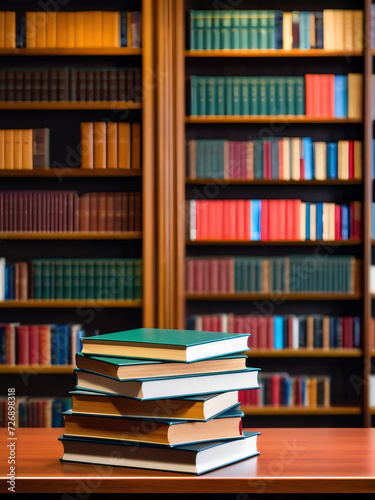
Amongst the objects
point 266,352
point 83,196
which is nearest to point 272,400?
point 266,352

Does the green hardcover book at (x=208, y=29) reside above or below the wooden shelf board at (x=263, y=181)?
above

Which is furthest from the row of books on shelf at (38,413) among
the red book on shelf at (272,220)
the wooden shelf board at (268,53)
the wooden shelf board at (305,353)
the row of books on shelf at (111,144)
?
the wooden shelf board at (268,53)

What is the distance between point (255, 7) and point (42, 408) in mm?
2417

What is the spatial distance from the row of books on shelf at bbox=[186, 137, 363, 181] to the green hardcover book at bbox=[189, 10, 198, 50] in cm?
50

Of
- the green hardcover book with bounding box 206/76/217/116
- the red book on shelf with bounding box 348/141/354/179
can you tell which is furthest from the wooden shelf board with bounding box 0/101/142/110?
the red book on shelf with bounding box 348/141/354/179

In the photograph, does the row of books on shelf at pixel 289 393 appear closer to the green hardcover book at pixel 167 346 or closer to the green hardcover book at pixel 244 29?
the green hardcover book at pixel 244 29

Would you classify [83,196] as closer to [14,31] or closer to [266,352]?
[14,31]

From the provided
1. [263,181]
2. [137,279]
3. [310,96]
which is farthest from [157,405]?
[310,96]

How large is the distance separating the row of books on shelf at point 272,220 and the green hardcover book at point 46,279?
76 centimetres

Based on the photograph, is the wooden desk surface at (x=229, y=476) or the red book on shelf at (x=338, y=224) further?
the red book on shelf at (x=338, y=224)

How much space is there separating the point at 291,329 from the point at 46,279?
1305 mm

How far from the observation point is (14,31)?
3.44m

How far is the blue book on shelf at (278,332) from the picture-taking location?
345 centimetres

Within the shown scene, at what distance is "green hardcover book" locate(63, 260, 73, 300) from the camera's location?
3406 mm
